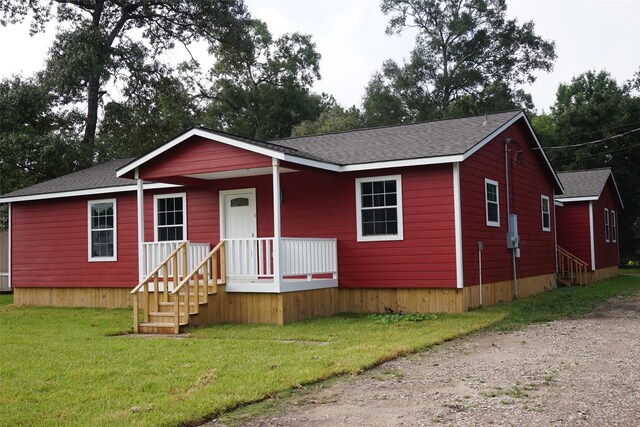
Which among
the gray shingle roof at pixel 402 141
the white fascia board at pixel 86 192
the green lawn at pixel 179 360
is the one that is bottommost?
the green lawn at pixel 179 360

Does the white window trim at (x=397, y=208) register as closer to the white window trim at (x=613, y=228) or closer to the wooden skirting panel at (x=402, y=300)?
the wooden skirting panel at (x=402, y=300)

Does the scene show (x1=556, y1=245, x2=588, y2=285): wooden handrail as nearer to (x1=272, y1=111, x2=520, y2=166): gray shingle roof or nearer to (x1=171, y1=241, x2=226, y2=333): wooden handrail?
(x1=272, y1=111, x2=520, y2=166): gray shingle roof

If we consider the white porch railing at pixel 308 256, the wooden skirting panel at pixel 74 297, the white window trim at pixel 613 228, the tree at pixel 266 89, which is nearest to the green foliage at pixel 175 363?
the white porch railing at pixel 308 256

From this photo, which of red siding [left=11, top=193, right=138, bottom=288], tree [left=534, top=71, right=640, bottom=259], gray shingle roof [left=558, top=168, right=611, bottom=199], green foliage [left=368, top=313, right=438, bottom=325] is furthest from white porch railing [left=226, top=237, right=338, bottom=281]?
tree [left=534, top=71, right=640, bottom=259]

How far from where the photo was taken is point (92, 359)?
8477 millimetres

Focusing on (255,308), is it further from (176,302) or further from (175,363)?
(175,363)

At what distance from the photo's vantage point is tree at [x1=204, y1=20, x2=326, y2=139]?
4209cm

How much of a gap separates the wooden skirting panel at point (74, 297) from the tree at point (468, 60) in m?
26.6

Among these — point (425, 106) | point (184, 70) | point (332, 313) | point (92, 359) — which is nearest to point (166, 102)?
point (184, 70)

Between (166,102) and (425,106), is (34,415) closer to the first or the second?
(166,102)

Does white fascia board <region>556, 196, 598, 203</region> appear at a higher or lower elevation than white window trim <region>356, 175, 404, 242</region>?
higher

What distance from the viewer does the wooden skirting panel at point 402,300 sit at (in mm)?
13125

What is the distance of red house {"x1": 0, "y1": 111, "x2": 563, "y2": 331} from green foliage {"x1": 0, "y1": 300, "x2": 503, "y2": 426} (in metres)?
0.90

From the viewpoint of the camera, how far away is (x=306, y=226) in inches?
576
